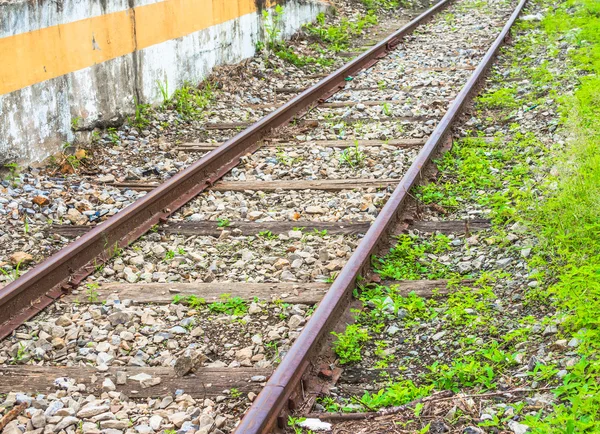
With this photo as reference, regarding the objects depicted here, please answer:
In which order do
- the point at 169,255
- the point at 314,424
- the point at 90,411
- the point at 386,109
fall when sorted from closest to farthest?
the point at 314,424 < the point at 90,411 < the point at 169,255 < the point at 386,109

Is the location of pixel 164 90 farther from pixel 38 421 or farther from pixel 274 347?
pixel 38 421

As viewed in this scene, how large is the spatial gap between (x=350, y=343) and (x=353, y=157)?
345cm

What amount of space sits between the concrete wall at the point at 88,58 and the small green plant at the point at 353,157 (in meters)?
2.61

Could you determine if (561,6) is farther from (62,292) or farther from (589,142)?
(62,292)

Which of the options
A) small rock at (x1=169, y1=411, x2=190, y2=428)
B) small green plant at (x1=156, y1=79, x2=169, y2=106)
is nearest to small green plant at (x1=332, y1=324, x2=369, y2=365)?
Result: small rock at (x1=169, y1=411, x2=190, y2=428)

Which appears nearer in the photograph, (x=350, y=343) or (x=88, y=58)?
(x=350, y=343)

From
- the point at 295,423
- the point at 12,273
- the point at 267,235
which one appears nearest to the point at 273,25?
the point at 267,235

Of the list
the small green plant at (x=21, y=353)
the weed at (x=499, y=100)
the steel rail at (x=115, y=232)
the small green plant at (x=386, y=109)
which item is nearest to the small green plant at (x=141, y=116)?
the steel rail at (x=115, y=232)

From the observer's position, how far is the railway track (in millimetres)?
3822

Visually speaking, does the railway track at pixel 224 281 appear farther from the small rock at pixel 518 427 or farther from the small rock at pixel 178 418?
the small rock at pixel 518 427

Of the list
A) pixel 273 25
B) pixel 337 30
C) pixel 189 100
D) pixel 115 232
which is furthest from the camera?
pixel 337 30

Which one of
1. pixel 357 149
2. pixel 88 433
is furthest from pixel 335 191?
pixel 88 433

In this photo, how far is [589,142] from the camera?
647cm

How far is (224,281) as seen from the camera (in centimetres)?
503
